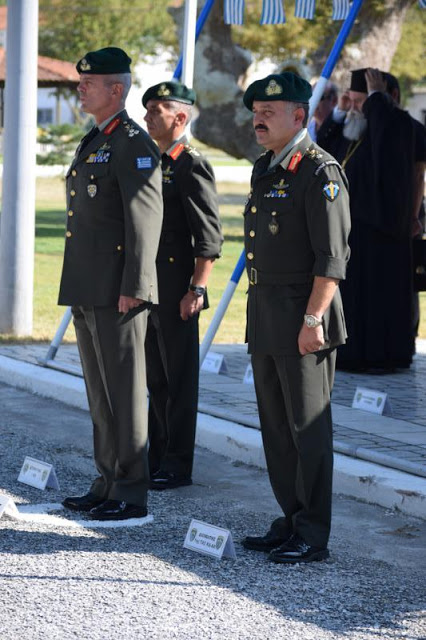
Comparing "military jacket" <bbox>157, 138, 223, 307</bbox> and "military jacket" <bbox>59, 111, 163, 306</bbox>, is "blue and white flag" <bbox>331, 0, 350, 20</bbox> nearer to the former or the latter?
"military jacket" <bbox>157, 138, 223, 307</bbox>

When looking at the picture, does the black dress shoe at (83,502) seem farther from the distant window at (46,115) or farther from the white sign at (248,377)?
the distant window at (46,115)

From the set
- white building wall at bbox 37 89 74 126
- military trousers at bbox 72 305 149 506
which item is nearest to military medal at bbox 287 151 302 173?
military trousers at bbox 72 305 149 506

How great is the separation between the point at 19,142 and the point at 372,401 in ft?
14.5

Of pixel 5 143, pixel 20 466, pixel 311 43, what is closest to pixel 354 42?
pixel 311 43

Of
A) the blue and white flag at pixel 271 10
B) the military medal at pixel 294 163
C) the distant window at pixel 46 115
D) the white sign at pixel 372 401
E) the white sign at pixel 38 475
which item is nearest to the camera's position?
the military medal at pixel 294 163

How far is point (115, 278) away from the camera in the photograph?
604 cm

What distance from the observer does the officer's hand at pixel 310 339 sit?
535cm

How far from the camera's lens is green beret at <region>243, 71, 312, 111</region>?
536 cm

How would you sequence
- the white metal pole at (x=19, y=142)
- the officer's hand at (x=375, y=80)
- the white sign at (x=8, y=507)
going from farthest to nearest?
the white metal pole at (x=19, y=142) → the officer's hand at (x=375, y=80) → the white sign at (x=8, y=507)

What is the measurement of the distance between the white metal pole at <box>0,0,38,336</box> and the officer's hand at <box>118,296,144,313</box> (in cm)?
556

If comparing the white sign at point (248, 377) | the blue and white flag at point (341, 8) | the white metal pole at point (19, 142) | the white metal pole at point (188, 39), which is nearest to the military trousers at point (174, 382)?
the white sign at point (248, 377)

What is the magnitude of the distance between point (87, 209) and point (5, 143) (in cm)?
575

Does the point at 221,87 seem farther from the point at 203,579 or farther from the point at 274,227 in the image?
the point at 203,579

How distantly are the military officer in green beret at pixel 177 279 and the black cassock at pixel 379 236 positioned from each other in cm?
304
